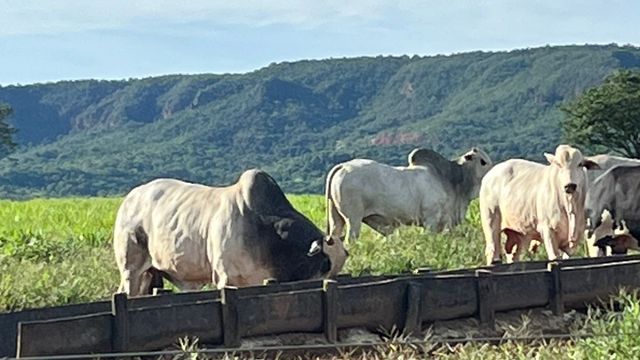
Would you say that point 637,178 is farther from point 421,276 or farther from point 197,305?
point 197,305

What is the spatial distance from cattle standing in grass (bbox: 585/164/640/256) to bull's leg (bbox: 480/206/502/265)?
4.09 ft

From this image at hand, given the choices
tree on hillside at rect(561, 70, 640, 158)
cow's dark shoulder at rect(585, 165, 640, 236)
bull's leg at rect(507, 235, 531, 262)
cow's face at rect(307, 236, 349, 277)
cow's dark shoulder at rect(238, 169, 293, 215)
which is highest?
tree on hillside at rect(561, 70, 640, 158)

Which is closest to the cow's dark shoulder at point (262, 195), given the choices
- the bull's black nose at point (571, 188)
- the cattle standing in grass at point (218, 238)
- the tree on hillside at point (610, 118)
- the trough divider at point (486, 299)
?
the cattle standing in grass at point (218, 238)

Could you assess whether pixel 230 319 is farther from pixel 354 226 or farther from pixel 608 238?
pixel 354 226

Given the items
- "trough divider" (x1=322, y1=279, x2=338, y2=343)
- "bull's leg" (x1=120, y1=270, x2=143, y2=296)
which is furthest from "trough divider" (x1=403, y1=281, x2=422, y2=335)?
"bull's leg" (x1=120, y1=270, x2=143, y2=296)

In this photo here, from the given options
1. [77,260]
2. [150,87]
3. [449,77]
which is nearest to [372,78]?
[449,77]

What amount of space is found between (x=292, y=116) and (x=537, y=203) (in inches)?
5275

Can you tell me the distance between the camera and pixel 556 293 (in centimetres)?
927

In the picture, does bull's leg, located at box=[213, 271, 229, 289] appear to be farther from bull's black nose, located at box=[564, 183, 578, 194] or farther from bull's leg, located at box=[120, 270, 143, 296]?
bull's black nose, located at box=[564, 183, 578, 194]

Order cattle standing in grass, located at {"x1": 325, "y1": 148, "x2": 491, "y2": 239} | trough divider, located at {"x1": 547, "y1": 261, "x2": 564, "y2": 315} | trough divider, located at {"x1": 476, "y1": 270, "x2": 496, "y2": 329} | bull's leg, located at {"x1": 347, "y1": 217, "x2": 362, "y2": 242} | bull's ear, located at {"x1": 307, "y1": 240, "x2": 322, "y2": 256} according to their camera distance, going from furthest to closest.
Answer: cattle standing in grass, located at {"x1": 325, "y1": 148, "x2": 491, "y2": 239}
bull's leg, located at {"x1": 347, "y1": 217, "x2": 362, "y2": 242}
bull's ear, located at {"x1": 307, "y1": 240, "x2": 322, "y2": 256}
trough divider, located at {"x1": 547, "y1": 261, "x2": 564, "y2": 315}
trough divider, located at {"x1": 476, "y1": 270, "x2": 496, "y2": 329}

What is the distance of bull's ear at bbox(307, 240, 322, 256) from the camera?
9.77 meters

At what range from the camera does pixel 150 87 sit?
162 m

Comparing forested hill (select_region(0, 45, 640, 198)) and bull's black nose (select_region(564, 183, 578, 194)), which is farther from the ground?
forested hill (select_region(0, 45, 640, 198))

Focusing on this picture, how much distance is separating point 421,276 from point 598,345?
2.70m
